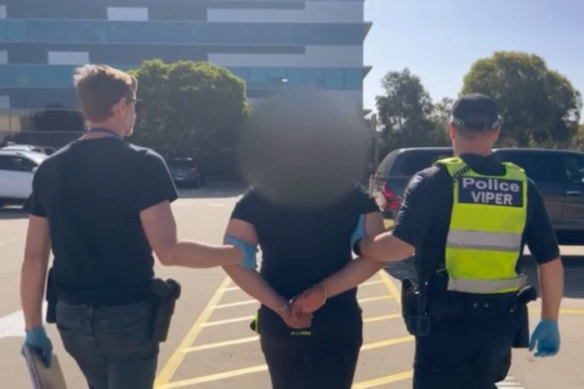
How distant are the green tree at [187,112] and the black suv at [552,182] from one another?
103ft

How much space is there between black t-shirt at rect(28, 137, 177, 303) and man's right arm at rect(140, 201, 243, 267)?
0.04 meters

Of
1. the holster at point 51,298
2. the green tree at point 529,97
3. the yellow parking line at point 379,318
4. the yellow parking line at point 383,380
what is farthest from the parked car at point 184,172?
the holster at point 51,298

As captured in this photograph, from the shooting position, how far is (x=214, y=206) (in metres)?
26.8

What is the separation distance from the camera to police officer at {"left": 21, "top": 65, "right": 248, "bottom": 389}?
10.6 feet

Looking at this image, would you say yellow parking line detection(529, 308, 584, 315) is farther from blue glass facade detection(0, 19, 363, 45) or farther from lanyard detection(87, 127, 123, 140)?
blue glass facade detection(0, 19, 363, 45)

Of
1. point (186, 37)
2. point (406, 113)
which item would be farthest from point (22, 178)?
point (186, 37)

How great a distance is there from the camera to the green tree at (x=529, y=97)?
4912 centimetres

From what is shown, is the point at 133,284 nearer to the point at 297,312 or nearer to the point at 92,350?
the point at 92,350

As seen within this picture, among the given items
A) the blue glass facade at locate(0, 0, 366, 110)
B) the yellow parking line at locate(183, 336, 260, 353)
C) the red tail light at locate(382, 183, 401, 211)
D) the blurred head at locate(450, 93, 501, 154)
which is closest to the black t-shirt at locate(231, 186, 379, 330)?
the blurred head at locate(450, 93, 501, 154)

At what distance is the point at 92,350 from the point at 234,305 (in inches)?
236

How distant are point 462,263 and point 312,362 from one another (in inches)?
31.0

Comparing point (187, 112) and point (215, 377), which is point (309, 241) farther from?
point (187, 112)

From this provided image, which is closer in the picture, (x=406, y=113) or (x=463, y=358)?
(x=463, y=358)

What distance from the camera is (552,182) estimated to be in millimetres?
12602
